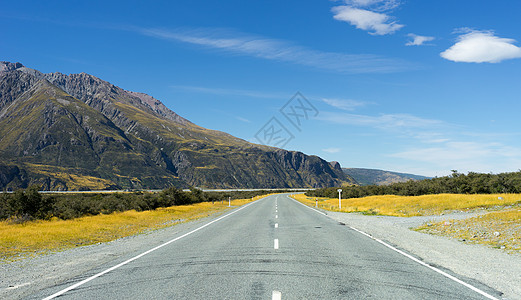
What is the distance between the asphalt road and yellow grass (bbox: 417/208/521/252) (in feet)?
17.0

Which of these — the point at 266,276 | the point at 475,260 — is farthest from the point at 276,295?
the point at 475,260

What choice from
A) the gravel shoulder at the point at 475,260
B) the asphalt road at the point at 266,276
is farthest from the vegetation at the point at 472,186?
the asphalt road at the point at 266,276

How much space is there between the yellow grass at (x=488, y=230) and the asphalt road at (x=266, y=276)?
5.19 m

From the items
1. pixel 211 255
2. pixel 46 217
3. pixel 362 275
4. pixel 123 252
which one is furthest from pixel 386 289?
pixel 46 217

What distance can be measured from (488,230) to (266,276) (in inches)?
523

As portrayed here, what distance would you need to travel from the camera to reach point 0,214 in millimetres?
23141

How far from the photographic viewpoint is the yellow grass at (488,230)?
43.5ft

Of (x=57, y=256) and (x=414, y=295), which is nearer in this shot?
(x=414, y=295)

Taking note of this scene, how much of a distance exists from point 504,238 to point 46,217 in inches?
1038

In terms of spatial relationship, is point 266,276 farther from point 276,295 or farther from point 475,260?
point 475,260

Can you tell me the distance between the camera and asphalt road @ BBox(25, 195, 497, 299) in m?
6.14

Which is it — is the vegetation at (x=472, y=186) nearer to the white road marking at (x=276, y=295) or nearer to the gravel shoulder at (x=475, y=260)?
the gravel shoulder at (x=475, y=260)

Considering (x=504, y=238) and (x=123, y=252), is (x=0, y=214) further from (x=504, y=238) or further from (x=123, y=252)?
(x=504, y=238)

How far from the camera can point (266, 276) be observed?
7328 mm
